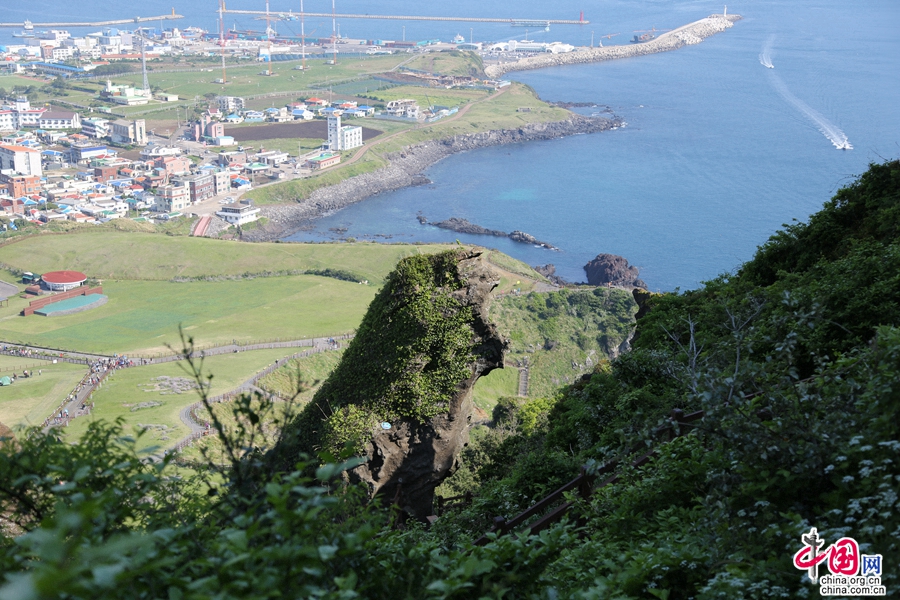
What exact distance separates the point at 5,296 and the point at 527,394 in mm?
32199

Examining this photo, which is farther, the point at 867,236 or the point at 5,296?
the point at 5,296

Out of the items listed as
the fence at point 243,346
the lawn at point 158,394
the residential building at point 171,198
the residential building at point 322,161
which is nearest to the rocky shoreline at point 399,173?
the residential building at point 322,161

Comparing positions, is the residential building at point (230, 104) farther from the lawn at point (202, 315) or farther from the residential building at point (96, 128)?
the lawn at point (202, 315)

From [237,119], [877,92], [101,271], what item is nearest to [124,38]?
[237,119]

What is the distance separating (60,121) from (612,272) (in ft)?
238

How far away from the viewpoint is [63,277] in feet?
158

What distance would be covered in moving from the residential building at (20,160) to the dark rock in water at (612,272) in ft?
176

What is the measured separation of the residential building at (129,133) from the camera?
89938 mm

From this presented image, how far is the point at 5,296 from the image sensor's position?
155 feet

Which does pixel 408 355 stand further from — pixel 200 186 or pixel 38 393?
pixel 200 186

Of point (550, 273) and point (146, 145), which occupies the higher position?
point (146, 145)

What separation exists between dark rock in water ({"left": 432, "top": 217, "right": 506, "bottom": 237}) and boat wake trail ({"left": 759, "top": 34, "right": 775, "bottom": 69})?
217ft

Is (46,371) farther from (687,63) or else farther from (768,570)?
(687,63)

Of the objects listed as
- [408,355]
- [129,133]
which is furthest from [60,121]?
[408,355]
